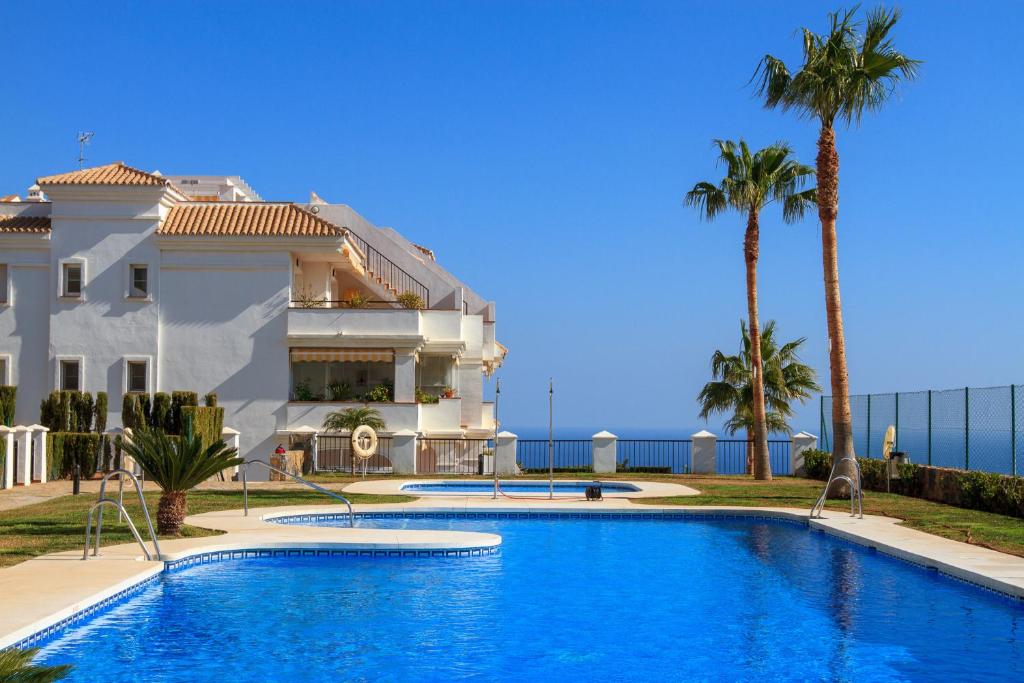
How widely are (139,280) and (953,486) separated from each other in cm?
2443

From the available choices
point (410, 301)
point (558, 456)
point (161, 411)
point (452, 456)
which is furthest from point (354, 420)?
point (558, 456)

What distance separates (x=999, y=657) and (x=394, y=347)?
25.5 metres

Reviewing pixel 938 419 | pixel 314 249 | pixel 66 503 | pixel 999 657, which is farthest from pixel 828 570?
pixel 314 249

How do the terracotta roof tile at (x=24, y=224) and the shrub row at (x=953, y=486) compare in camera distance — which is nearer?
the shrub row at (x=953, y=486)

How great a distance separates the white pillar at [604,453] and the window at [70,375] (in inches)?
632

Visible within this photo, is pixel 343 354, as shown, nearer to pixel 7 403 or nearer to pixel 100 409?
pixel 100 409

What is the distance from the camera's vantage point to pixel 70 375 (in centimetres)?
3531

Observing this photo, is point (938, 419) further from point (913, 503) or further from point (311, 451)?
point (311, 451)

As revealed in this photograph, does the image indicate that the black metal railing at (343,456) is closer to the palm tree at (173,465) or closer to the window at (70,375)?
the window at (70,375)

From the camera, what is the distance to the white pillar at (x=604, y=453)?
113 feet

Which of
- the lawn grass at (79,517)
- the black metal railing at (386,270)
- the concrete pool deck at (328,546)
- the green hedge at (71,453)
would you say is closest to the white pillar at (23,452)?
the green hedge at (71,453)

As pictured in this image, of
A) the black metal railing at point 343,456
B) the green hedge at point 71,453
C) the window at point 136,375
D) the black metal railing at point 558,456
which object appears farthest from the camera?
the window at point 136,375

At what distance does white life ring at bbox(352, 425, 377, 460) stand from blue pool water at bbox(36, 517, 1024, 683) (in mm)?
13983

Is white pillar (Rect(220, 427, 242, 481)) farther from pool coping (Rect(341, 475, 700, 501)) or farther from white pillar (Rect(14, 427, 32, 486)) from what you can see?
white pillar (Rect(14, 427, 32, 486))
